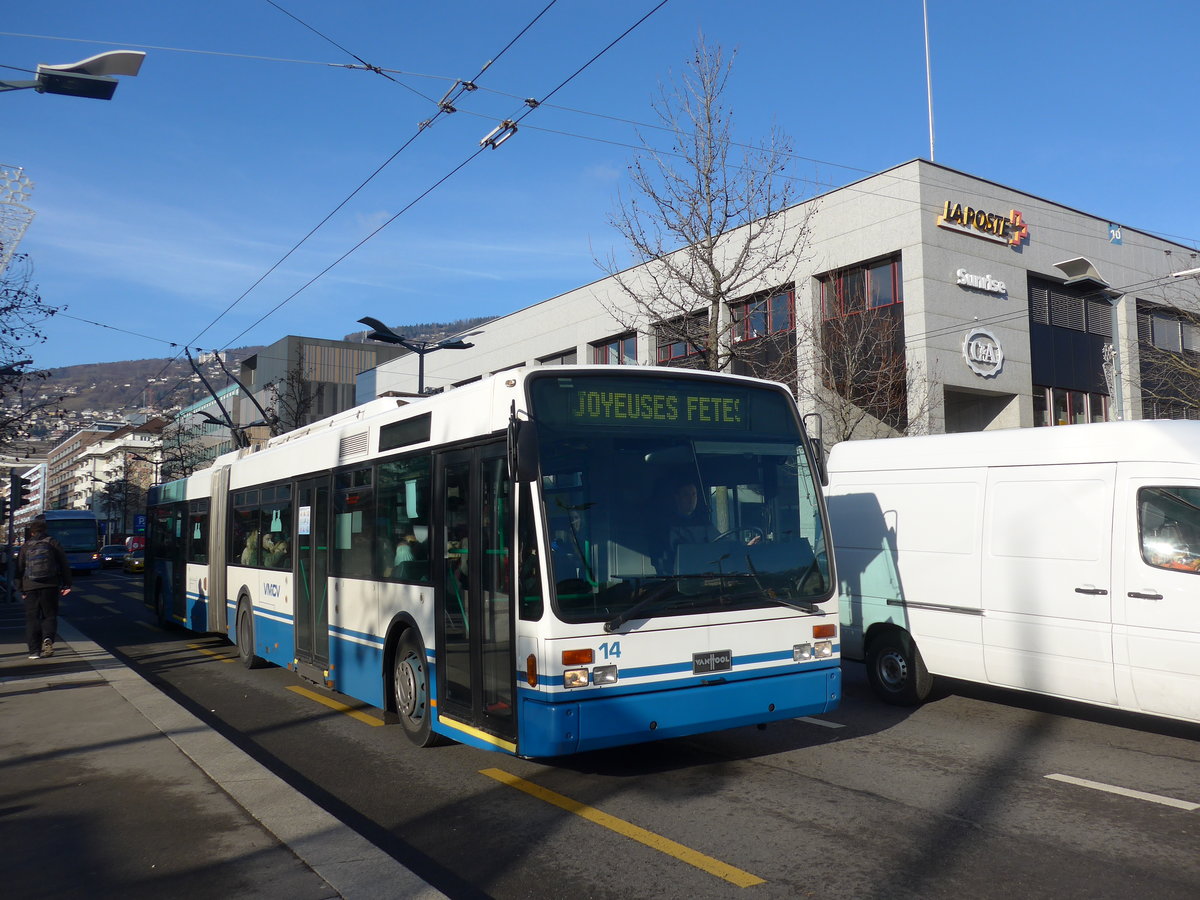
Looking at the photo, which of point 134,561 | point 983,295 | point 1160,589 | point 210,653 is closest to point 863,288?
point 983,295

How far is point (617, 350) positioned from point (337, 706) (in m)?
25.4

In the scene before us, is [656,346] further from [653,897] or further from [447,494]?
[653,897]

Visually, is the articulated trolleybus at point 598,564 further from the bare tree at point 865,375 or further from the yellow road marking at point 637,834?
the bare tree at point 865,375

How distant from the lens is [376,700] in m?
8.45

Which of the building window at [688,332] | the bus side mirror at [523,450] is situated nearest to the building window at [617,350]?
the building window at [688,332]

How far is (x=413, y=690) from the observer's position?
25.8ft

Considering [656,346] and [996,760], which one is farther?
[656,346]

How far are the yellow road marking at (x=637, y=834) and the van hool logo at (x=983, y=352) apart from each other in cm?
2108

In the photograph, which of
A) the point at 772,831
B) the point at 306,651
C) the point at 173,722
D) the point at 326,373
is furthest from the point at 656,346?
the point at 326,373

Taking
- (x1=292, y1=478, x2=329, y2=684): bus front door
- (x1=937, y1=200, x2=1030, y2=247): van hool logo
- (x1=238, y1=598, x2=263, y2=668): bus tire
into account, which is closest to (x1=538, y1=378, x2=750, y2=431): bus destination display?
(x1=292, y1=478, x2=329, y2=684): bus front door

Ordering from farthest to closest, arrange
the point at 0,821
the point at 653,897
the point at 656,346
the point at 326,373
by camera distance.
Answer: the point at 326,373, the point at 656,346, the point at 0,821, the point at 653,897

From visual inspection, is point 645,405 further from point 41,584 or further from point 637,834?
point 41,584

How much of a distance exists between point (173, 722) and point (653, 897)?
5.66 metres

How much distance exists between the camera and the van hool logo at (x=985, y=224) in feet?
81.5
